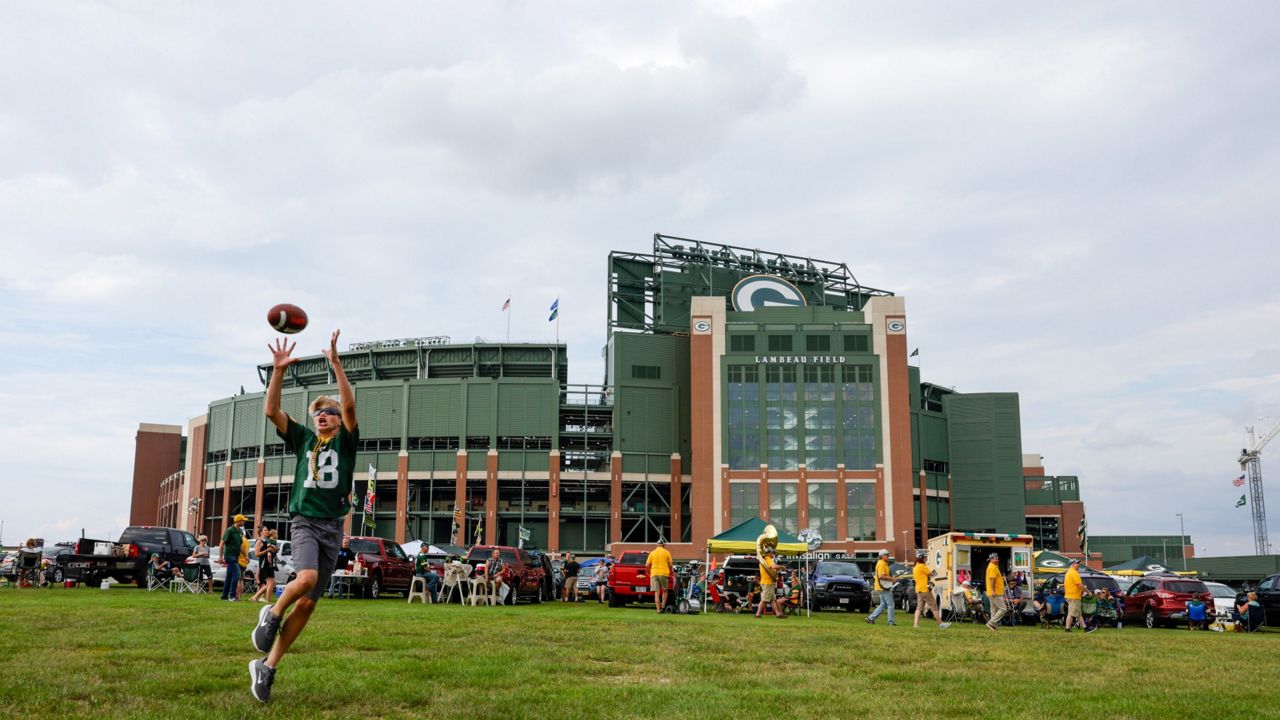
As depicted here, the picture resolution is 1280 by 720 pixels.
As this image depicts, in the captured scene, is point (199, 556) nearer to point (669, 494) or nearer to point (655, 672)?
point (655, 672)

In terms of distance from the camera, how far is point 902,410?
8369 centimetres

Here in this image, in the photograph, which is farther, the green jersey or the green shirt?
the green shirt

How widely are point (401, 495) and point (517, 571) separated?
5811 cm

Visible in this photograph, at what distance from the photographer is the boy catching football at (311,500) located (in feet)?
24.3

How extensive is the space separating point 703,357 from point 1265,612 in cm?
5909

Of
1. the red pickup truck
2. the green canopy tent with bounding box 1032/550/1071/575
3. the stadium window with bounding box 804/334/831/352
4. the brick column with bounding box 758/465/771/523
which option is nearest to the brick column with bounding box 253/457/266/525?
the brick column with bounding box 758/465/771/523

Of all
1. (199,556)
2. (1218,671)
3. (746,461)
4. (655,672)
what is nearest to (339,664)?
(655,672)

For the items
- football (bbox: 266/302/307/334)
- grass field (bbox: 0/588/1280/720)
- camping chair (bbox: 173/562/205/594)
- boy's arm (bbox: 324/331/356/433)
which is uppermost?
football (bbox: 266/302/307/334)

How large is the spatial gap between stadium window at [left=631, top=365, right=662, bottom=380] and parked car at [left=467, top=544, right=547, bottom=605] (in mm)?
57425

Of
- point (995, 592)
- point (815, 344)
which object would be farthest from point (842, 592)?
point (815, 344)

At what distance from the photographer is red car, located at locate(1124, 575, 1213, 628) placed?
1145 inches

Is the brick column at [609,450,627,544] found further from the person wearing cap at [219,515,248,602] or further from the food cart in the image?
the person wearing cap at [219,515,248,602]

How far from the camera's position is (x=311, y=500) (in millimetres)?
7590

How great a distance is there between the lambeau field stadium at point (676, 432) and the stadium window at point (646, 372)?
7.7 inches
